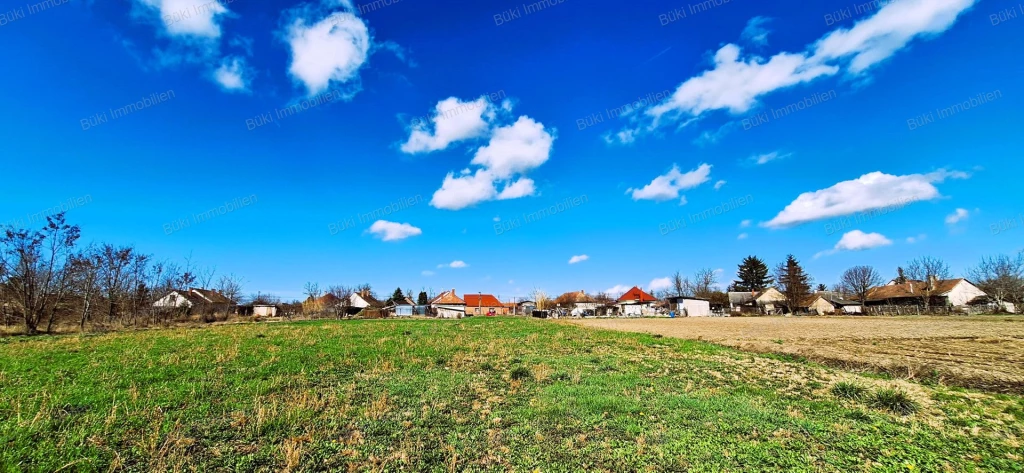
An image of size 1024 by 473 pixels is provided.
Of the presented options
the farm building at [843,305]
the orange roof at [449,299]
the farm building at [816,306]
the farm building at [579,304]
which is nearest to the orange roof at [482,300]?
the orange roof at [449,299]

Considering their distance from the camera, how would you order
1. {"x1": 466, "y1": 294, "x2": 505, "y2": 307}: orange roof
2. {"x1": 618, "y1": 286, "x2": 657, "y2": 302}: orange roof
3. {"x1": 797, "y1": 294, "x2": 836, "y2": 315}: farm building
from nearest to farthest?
{"x1": 797, "y1": 294, "x2": 836, "y2": 315}: farm building, {"x1": 466, "y1": 294, "x2": 505, "y2": 307}: orange roof, {"x1": 618, "y1": 286, "x2": 657, "y2": 302}: orange roof

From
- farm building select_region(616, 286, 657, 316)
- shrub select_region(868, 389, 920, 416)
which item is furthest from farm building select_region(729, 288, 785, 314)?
shrub select_region(868, 389, 920, 416)

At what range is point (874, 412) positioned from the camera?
6.52m

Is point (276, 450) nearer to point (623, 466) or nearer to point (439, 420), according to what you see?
point (439, 420)

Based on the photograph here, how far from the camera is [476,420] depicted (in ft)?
20.0

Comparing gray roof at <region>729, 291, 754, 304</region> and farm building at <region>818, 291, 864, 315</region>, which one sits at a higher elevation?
gray roof at <region>729, 291, 754, 304</region>

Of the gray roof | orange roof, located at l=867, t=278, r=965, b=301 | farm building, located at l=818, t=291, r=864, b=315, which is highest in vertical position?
orange roof, located at l=867, t=278, r=965, b=301

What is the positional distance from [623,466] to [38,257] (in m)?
40.4

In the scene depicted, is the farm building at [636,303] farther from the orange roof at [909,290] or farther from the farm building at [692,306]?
the orange roof at [909,290]

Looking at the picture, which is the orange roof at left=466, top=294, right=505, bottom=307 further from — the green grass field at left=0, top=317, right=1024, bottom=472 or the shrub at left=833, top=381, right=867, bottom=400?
the shrub at left=833, top=381, right=867, bottom=400

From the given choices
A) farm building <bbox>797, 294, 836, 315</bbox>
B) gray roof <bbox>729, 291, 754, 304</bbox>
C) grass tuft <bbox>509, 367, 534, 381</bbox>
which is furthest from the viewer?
gray roof <bbox>729, 291, 754, 304</bbox>

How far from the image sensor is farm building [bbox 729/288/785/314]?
7644cm

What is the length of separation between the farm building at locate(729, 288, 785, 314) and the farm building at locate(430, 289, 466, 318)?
51.5 metres

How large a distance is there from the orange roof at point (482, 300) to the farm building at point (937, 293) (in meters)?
71.9
